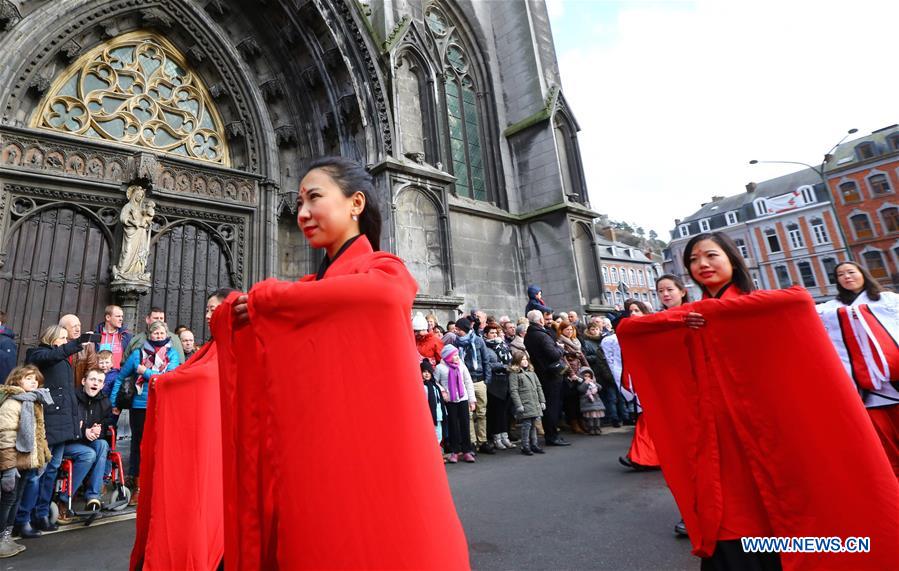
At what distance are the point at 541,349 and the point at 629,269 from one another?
43.4 m

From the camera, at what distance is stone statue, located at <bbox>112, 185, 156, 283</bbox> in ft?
22.6

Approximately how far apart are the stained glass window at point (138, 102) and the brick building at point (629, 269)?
130 feet

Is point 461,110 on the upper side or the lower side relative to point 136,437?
upper

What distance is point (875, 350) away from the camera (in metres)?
3.22

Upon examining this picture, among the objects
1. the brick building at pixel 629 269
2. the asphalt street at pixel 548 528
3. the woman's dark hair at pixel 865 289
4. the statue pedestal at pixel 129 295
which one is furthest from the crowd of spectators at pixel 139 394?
the brick building at pixel 629 269

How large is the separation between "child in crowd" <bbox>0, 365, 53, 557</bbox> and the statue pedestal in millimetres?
3233

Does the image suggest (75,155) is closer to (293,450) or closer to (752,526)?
(293,450)

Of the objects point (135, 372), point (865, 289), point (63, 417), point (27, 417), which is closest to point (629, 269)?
point (865, 289)

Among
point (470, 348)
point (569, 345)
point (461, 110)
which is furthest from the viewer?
point (461, 110)

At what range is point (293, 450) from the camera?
1.26 meters

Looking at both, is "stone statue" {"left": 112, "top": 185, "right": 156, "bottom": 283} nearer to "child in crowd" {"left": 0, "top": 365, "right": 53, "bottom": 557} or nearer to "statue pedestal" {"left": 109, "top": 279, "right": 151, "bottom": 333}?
"statue pedestal" {"left": 109, "top": 279, "right": 151, "bottom": 333}

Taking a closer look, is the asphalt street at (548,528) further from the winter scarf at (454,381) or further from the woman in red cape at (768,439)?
the winter scarf at (454,381)

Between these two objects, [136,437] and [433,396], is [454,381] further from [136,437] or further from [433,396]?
[136,437]

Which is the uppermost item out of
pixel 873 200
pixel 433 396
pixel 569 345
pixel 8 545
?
pixel 873 200
